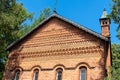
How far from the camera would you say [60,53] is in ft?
60.3

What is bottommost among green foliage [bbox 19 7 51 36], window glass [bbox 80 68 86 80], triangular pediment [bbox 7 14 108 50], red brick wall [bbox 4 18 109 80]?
window glass [bbox 80 68 86 80]

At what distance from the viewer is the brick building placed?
55.5 feet

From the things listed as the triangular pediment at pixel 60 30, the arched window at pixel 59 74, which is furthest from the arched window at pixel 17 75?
the arched window at pixel 59 74

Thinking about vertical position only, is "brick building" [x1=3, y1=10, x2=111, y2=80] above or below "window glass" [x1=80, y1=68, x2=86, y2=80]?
above

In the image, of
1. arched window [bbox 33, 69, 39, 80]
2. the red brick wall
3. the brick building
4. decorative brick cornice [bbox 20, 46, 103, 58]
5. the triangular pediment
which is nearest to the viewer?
the brick building

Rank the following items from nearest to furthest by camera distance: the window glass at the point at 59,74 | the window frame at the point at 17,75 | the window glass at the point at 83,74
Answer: the window glass at the point at 83,74
the window glass at the point at 59,74
the window frame at the point at 17,75

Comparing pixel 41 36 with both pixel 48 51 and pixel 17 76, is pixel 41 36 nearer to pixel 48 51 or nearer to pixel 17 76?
pixel 48 51

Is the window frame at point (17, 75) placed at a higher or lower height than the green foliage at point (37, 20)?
lower

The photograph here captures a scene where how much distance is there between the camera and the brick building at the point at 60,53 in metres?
16.9

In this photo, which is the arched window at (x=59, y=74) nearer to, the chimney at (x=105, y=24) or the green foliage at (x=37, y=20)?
the chimney at (x=105, y=24)

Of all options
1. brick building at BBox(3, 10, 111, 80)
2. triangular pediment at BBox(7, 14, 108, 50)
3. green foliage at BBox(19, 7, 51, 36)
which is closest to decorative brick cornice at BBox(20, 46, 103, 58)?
brick building at BBox(3, 10, 111, 80)

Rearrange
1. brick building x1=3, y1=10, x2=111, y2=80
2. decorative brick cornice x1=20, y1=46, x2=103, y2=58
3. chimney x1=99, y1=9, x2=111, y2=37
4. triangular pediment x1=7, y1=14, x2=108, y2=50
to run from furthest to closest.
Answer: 1. triangular pediment x1=7, y1=14, x2=108, y2=50
2. chimney x1=99, y1=9, x2=111, y2=37
3. decorative brick cornice x1=20, y1=46, x2=103, y2=58
4. brick building x1=3, y1=10, x2=111, y2=80

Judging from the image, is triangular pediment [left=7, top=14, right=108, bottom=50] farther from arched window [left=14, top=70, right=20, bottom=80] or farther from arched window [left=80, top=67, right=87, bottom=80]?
arched window [left=14, top=70, right=20, bottom=80]

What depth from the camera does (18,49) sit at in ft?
67.2
